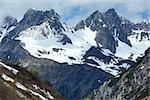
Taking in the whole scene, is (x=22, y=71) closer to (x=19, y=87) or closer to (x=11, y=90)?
(x=19, y=87)

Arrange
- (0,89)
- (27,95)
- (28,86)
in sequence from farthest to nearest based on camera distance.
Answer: (28,86) < (27,95) < (0,89)

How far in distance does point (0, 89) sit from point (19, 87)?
27.4ft

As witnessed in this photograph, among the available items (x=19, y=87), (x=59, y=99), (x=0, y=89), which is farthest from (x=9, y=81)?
(x=59, y=99)

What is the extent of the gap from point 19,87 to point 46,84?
16663 mm

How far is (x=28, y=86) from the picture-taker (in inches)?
3538

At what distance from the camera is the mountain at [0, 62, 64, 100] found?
7825 centimetres

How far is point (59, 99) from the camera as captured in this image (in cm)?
9500

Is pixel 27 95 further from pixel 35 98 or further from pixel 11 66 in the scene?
pixel 11 66

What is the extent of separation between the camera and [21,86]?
3423 inches

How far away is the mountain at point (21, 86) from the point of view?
7825cm

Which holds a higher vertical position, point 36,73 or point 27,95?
point 36,73

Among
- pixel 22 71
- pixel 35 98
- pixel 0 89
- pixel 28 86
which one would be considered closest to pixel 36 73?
pixel 22 71

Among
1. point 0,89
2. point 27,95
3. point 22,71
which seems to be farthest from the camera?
point 22,71

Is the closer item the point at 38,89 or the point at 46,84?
the point at 38,89
